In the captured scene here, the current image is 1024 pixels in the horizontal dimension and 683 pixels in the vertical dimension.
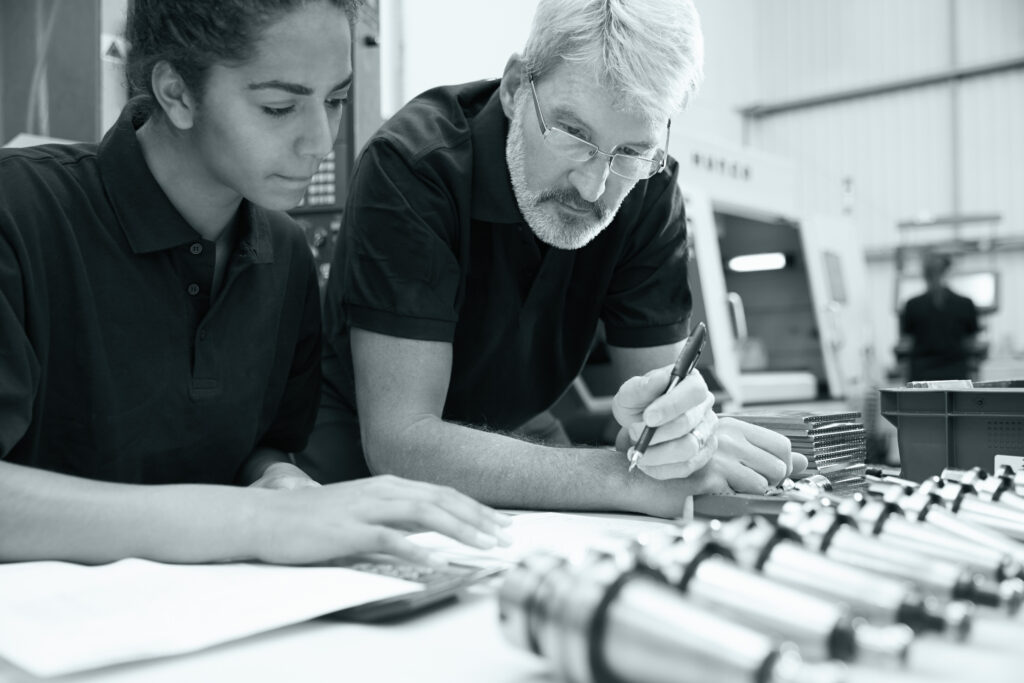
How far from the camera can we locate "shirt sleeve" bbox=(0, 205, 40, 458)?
0.81 metres

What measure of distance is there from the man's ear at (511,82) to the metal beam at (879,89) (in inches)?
275

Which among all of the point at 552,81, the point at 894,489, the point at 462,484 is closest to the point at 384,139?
the point at 552,81

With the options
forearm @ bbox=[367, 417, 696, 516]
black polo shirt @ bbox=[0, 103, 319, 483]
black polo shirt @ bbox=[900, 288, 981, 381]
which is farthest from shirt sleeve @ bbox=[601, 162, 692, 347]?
black polo shirt @ bbox=[900, 288, 981, 381]

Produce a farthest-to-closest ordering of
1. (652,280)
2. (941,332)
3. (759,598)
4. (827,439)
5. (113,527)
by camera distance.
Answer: (941,332), (652,280), (827,439), (113,527), (759,598)

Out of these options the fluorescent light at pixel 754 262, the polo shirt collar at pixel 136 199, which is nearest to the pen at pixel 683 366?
the polo shirt collar at pixel 136 199

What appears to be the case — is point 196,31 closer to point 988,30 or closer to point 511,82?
point 511,82

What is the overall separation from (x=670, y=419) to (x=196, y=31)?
665 mm

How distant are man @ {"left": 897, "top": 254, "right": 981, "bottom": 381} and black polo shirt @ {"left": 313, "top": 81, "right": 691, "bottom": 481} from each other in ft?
15.1

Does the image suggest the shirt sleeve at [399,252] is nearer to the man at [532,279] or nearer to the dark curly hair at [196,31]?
the man at [532,279]

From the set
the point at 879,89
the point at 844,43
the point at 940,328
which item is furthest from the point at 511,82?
the point at 844,43

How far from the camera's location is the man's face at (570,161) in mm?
1182

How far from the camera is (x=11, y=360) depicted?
32.4 inches

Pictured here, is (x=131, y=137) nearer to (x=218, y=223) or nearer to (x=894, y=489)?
(x=218, y=223)

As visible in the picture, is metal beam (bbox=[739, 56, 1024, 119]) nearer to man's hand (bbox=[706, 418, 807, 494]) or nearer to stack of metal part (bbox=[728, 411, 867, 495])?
stack of metal part (bbox=[728, 411, 867, 495])
